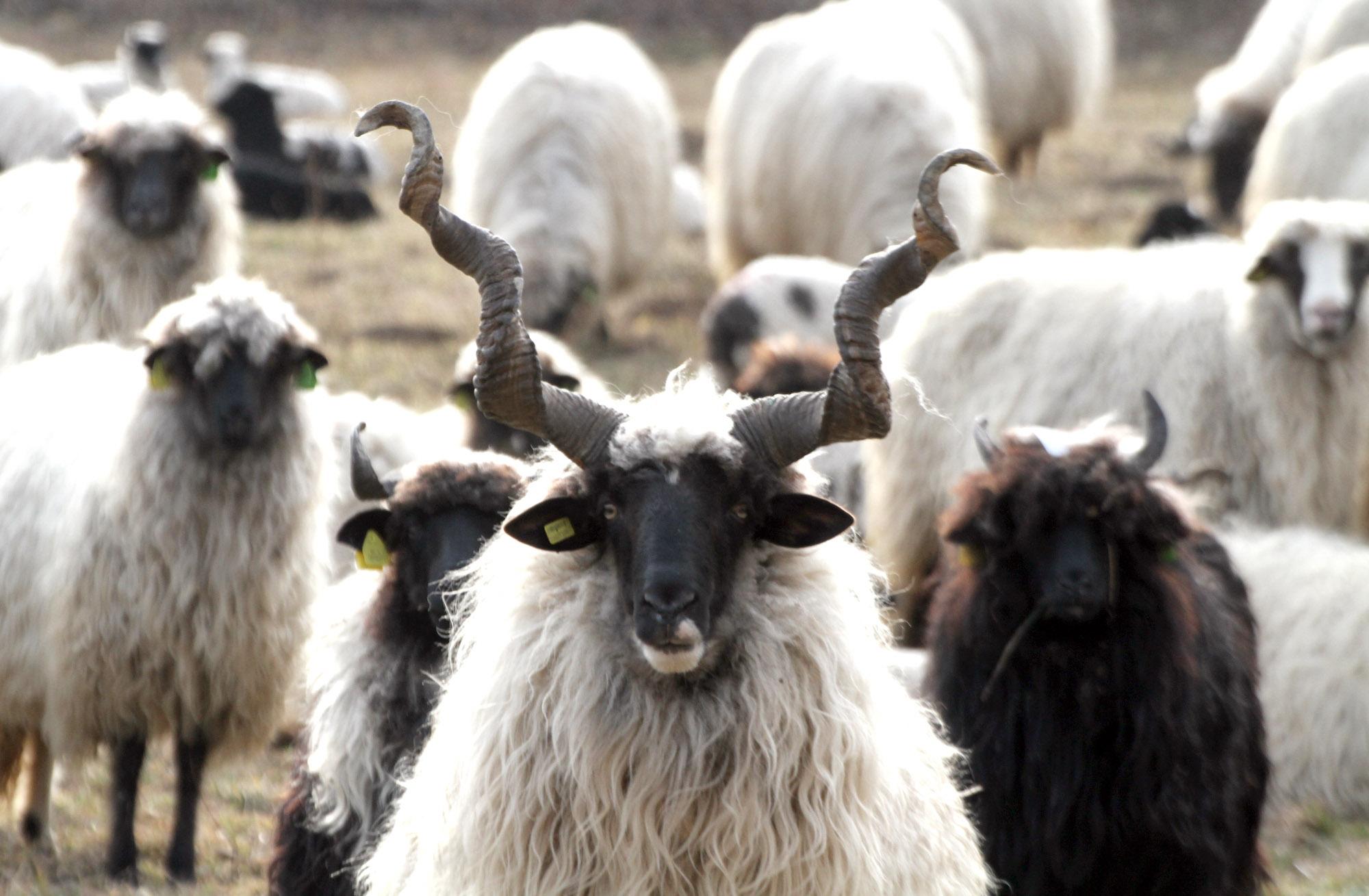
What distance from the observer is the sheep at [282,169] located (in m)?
15.4

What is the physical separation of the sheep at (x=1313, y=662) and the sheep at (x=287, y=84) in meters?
13.7

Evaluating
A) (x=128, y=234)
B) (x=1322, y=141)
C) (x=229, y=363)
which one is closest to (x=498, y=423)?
(x=229, y=363)

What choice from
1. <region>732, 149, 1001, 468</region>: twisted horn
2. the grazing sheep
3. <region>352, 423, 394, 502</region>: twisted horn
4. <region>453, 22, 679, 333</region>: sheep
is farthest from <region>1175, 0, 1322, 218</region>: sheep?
<region>732, 149, 1001, 468</region>: twisted horn

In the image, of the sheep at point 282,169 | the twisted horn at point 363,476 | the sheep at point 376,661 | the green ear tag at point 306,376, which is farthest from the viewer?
the sheep at point 282,169

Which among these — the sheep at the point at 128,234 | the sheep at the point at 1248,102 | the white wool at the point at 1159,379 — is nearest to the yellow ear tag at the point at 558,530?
Result: the white wool at the point at 1159,379

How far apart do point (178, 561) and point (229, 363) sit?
0.64m

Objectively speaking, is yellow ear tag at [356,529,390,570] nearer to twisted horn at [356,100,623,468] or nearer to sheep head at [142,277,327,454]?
twisted horn at [356,100,623,468]

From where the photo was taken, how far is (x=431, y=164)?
3.97 m

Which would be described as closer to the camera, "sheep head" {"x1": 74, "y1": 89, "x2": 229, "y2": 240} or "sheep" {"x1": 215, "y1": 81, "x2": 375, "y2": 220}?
"sheep head" {"x1": 74, "y1": 89, "x2": 229, "y2": 240}

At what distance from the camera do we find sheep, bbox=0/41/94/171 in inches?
452

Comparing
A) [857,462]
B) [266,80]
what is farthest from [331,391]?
[266,80]

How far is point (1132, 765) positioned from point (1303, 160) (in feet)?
Answer: 21.8

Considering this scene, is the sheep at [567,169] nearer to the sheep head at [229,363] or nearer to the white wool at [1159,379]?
the white wool at [1159,379]

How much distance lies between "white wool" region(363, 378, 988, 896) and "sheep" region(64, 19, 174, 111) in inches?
481
